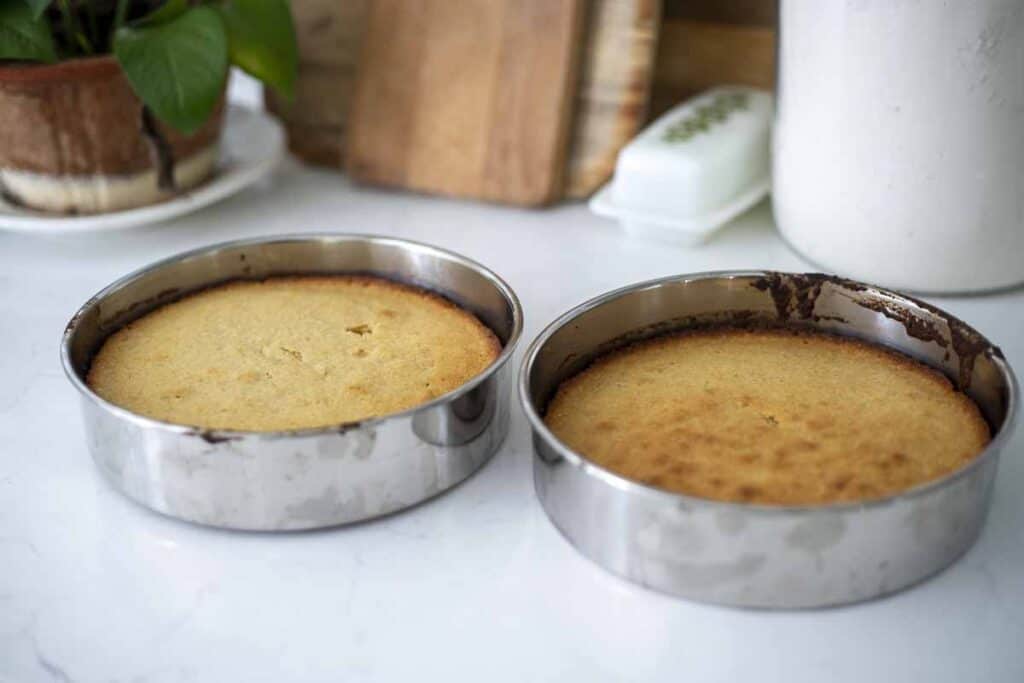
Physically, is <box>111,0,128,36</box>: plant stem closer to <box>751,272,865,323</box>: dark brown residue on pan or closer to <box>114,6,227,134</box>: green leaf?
<box>114,6,227,134</box>: green leaf

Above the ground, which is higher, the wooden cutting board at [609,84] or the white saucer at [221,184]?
the wooden cutting board at [609,84]

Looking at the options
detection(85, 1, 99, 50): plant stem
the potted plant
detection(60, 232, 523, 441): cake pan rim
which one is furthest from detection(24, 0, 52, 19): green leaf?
detection(60, 232, 523, 441): cake pan rim

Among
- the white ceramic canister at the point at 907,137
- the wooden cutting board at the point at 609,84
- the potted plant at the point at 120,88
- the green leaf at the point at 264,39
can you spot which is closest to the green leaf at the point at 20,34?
the potted plant at the point at 120,88

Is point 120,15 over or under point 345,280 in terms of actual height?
over

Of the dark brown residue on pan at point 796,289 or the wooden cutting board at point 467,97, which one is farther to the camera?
the wooden cutting board at point 467,97

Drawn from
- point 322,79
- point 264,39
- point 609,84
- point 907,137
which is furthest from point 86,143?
point 907,137

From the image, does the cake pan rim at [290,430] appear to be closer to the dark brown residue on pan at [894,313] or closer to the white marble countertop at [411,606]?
the white marble countertop at [411,606]

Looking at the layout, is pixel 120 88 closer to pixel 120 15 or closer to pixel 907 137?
pixel 120 15
